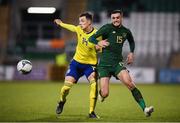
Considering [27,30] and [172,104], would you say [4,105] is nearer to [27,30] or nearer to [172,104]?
[172,104]

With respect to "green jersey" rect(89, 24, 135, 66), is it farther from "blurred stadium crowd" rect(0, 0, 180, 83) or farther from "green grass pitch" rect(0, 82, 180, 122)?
"blurred stadium crowd" rect(0, 0, 180, 83)

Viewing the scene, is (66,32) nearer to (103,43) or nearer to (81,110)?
(81,110)

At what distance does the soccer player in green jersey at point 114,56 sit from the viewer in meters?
10.1

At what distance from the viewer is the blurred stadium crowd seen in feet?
91.8

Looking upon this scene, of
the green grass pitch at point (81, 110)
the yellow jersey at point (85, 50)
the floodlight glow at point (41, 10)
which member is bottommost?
the green grass pitch at point (81, 110)

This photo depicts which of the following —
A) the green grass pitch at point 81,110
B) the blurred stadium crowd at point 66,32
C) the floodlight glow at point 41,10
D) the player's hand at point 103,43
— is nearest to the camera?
the player's hand at point 103,43

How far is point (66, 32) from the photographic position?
29.8 m

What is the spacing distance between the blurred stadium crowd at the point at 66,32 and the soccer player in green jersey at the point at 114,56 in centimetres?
1606

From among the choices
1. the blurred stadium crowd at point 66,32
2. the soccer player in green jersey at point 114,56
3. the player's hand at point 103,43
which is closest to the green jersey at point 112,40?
the soccer player in green jersey at point 114,56

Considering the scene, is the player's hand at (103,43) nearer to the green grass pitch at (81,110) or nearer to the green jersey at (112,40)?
the green jersey at (112,40)

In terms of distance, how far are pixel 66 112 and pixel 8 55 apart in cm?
1723

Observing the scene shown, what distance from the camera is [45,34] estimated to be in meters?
31.0

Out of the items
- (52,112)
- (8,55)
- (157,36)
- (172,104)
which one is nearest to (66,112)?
(52,112)

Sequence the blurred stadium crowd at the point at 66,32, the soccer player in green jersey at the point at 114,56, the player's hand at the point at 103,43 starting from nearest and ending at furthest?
the player's hand at the point at 103,43
the soccer player in green jersey at the point at 114,56
the blurred stadium crowd at the point at 66,32
